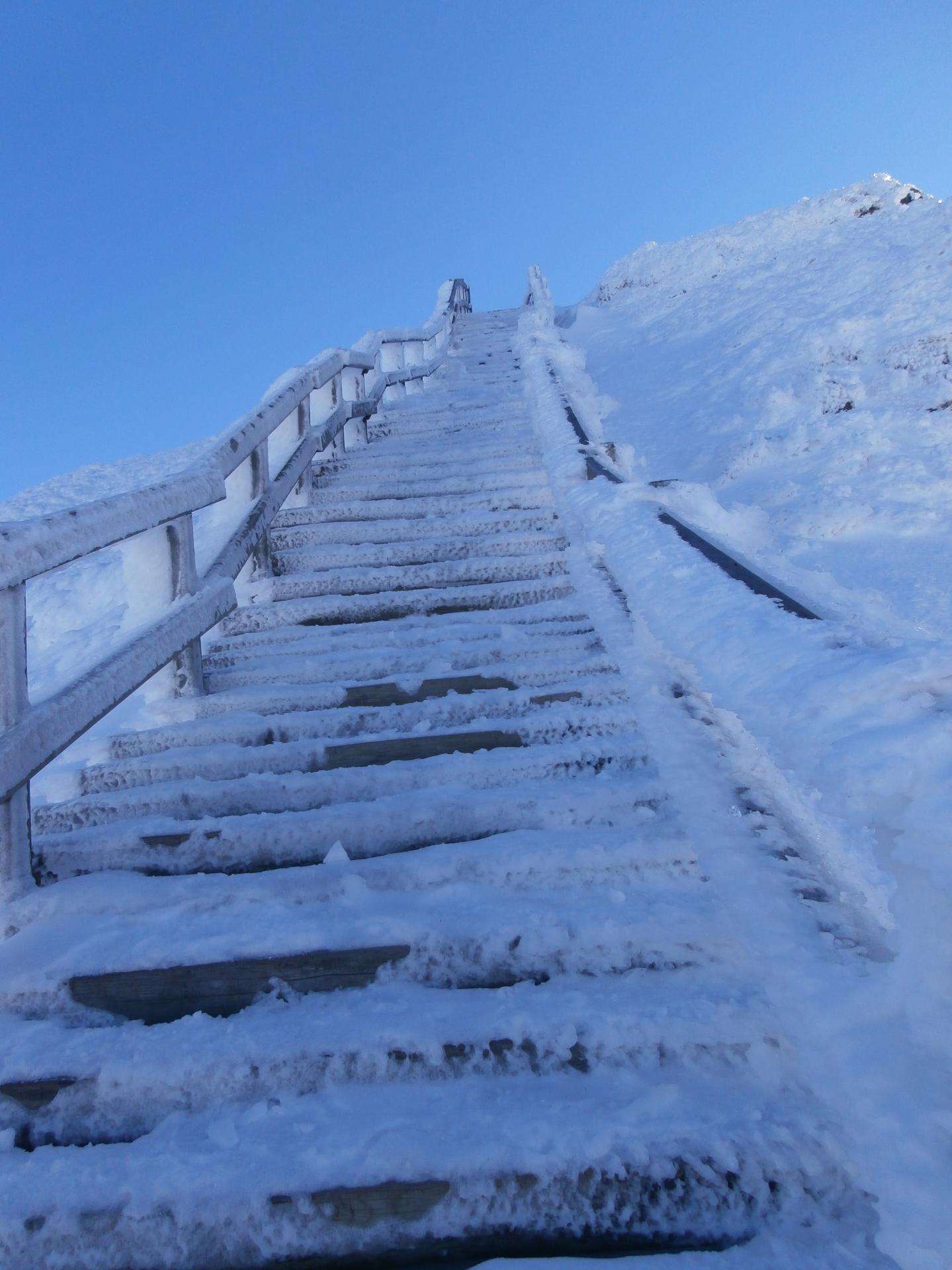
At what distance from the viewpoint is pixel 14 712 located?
206 cm

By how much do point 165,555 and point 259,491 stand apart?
1.35m

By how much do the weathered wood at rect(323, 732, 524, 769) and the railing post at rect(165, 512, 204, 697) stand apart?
0.87 metres

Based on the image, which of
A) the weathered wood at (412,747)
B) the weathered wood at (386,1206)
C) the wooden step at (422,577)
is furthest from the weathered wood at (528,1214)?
the wooden step at (422,577)

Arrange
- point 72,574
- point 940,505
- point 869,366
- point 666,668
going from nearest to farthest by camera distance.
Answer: point 666,668
point 940,505
point 72,574
point 869,366

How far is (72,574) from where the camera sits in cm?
796

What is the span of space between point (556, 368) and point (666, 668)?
727 cm

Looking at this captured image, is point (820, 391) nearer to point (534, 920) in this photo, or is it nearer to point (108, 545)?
point (108, 545)

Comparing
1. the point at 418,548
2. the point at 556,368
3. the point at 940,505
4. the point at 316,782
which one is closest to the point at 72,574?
the point at 418,548

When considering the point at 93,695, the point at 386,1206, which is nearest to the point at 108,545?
the point at 93,695

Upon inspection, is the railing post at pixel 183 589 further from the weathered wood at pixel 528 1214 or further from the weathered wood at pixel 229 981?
the weathered wood at pixel 528 1214

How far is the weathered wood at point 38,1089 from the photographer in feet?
5.34

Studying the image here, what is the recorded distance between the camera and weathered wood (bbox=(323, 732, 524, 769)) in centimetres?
270

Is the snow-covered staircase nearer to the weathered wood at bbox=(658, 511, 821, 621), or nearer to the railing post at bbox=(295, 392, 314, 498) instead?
the weathered wood at bbox=(658, 511, 821, 621)

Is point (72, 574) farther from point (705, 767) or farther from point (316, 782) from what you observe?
point (705, 767)
